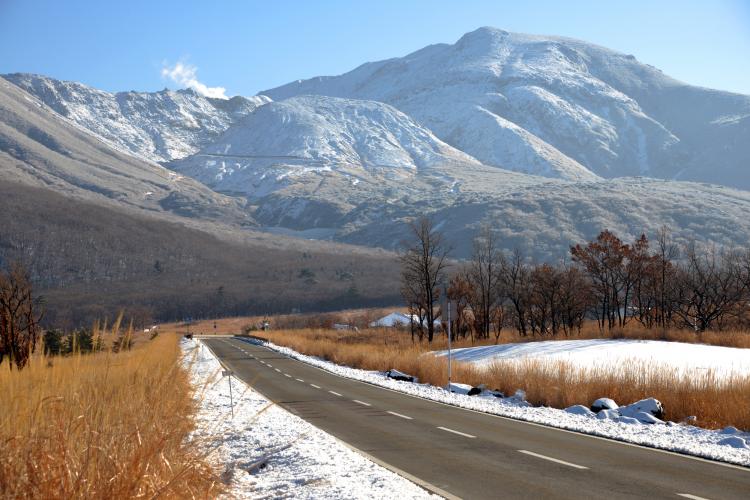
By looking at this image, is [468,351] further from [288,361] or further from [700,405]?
[700,405]

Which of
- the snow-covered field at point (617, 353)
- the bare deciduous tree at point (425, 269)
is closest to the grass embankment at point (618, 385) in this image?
the snow-covered field at point (617, 353)

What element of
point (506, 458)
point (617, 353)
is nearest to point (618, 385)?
point (506, 458)

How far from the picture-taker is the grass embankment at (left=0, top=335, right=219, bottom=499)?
18.7 feet

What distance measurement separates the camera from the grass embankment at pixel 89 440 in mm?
5691

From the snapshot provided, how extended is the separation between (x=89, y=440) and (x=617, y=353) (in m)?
30.9

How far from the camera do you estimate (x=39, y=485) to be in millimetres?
5512

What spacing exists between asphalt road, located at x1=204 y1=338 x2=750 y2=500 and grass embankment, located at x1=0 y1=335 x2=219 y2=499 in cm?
246

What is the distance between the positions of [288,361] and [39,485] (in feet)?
121

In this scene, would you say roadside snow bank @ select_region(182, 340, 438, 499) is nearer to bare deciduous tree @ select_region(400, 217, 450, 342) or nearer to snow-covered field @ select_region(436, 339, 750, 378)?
snow-covered field @ select_region(436, 339, 750, 378)

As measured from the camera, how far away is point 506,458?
11453 millimetres

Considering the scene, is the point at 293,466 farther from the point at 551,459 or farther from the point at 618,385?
the point at 618,385

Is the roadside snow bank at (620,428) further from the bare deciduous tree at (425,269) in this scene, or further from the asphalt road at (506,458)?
the bare deciduous tree at (425,269)

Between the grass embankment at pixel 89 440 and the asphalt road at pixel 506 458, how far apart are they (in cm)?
246

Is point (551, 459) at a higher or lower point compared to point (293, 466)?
lower
